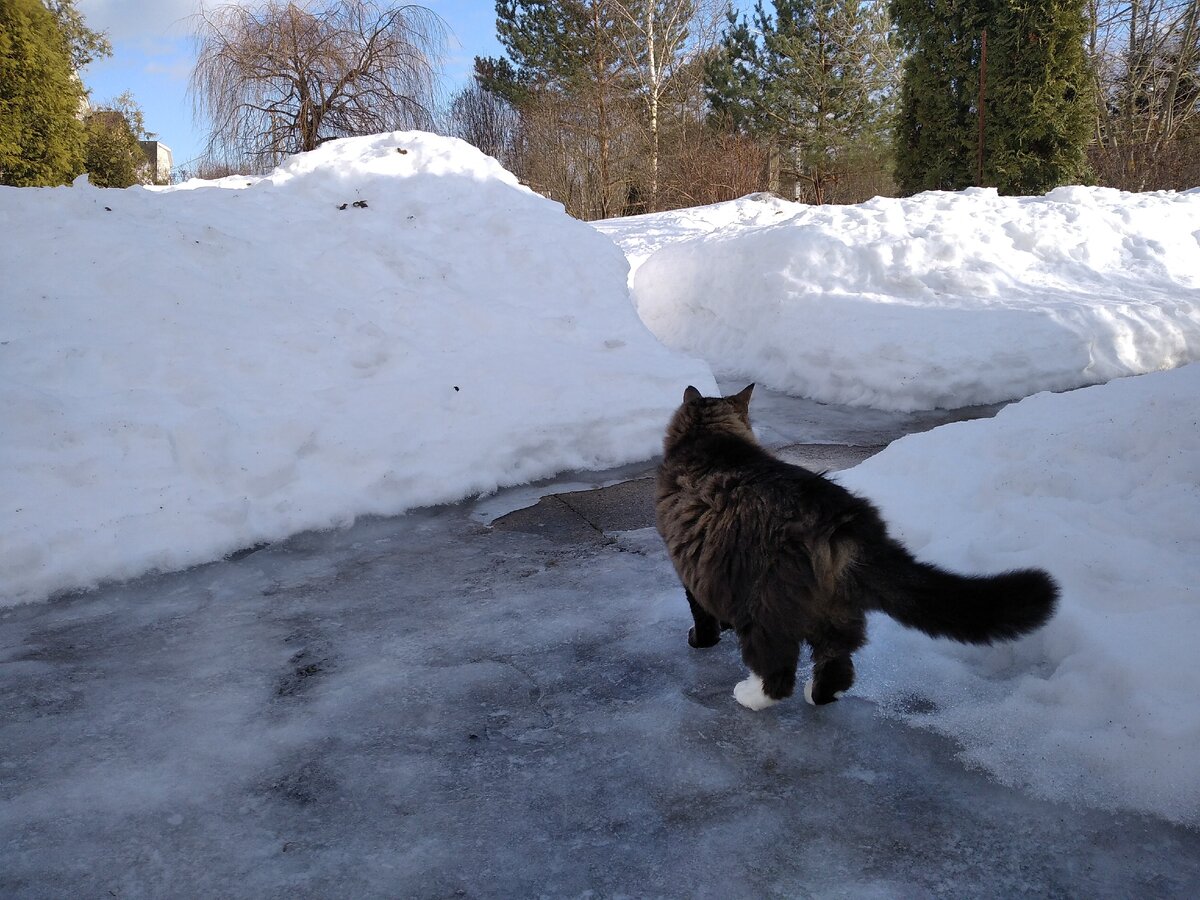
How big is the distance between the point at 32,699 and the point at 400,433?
2695 mm

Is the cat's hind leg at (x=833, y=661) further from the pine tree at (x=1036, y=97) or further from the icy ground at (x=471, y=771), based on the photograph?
the pine tree at (x=1036, y=97)

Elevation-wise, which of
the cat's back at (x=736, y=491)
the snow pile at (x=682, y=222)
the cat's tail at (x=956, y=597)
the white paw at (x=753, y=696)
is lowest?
the white paw at (x=753, y=696)

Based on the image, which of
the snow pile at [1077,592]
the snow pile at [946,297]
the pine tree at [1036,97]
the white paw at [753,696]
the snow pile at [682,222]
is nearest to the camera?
the snow pile at [1077,592]

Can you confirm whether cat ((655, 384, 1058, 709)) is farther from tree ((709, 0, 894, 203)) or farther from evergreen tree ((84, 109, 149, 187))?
tree ((709, 0, 894, 203))

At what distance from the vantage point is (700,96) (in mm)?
27609

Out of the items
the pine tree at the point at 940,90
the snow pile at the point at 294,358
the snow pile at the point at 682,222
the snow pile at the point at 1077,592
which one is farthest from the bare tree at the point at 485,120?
the snow pile at the point at 1077,592

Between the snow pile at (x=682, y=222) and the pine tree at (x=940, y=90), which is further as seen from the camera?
the snow pile at (x=682, y=222)

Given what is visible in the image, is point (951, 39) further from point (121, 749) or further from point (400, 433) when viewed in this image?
point (121, 749)

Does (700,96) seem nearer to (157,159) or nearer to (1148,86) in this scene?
(1148,86)

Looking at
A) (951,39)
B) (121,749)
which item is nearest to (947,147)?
(951,39)

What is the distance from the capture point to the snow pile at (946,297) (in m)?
7.29

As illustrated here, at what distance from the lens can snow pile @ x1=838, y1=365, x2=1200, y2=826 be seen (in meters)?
2.21

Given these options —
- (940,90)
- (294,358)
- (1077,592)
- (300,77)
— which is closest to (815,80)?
(940,90)

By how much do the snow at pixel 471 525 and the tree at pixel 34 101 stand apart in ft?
17.7
